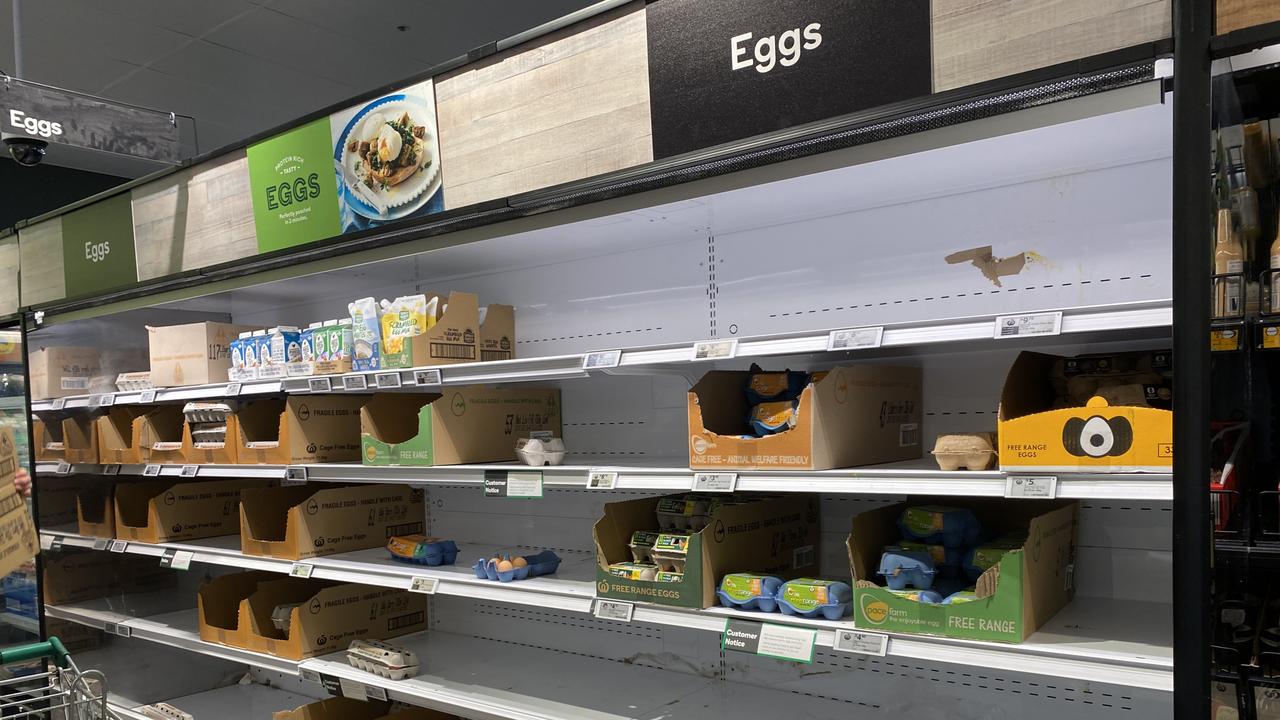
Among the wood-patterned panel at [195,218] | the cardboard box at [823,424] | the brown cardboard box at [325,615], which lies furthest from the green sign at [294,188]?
the cardboard box at [823,424]

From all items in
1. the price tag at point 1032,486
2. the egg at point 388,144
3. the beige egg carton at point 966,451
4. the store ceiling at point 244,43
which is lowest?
the price tag at point 1032,486

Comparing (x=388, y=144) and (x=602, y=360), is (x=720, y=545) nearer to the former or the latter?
(x=602, y=360)

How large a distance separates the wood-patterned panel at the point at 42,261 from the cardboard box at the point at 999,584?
395 centimetres

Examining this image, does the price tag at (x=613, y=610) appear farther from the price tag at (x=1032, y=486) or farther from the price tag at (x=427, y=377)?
the price tag at (x=1032, y=486)

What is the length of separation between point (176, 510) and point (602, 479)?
102 inches

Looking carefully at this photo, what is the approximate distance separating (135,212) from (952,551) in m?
3.58

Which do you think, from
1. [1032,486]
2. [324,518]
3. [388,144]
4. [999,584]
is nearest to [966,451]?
[1032,486]

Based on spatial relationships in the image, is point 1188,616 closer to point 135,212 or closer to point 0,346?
point 135,212

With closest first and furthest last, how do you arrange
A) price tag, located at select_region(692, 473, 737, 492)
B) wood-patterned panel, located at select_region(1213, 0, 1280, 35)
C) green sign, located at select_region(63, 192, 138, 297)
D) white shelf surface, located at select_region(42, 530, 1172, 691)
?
wood-patterned panel, located at select_region(1213, 0, 1280, 35) < white shelf surface, located at select_region(42, 530, 1172, 691) < price tag, located at select_region(692, 473, 737, 492) < green sign, located at select_region(63, 192, 138, 297)

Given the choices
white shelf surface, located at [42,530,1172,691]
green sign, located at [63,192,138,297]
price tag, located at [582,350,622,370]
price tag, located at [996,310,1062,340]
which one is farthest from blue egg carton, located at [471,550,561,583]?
green sign, located at [63,192,138,297]

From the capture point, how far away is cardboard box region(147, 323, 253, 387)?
370 centimetres

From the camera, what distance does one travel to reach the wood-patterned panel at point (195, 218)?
3.45 meters

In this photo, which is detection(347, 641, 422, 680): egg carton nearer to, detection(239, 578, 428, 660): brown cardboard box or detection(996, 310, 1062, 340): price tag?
detection(239, 578, 428, 660): brown cardboard box

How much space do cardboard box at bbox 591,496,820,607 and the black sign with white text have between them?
3.20 ft
